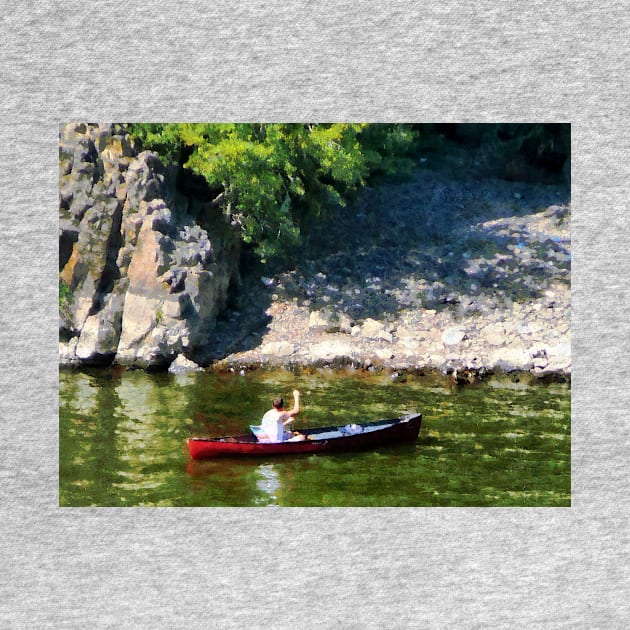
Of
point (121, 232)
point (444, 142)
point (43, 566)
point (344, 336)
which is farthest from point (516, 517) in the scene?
point (444, 142)

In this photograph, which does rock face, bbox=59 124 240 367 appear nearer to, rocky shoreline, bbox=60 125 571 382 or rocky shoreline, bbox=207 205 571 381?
rocky shoreline, bbox=60 125 571 382

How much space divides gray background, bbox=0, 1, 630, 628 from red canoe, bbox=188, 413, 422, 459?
2434 millimetres

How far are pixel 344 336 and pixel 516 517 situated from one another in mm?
6021

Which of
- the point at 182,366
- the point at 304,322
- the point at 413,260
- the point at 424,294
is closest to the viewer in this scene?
the point at 182,366

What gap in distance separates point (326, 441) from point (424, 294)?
4.27m

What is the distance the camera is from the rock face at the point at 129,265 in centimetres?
1320

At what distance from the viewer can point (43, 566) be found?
7.73m

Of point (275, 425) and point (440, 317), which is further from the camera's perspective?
point (440, 317)

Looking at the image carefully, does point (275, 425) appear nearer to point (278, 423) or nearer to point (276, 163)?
point (278, 423)

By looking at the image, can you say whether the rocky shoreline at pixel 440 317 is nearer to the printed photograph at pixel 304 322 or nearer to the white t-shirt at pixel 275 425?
the printed photograph at pixel 304 322

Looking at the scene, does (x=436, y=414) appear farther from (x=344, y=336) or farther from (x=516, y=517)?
(x=516, y=517)

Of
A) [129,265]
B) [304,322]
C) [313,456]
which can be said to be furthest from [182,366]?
[313,456]

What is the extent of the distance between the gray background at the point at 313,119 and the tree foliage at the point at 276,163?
3008 mm

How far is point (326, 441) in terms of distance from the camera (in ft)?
34.7
